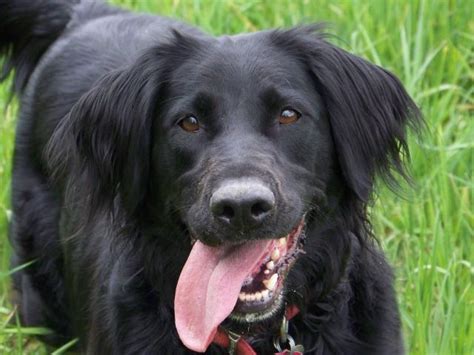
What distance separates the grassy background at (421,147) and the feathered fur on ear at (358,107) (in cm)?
27

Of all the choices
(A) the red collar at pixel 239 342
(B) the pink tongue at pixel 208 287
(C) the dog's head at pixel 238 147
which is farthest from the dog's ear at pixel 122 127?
(A) the red collar at pixel 239 342

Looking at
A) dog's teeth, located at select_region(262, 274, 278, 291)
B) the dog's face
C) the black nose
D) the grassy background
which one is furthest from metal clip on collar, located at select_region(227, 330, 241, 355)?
the grassy background

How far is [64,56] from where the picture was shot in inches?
182

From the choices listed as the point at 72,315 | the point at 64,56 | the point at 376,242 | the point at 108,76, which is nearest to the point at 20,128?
the point at 64,56

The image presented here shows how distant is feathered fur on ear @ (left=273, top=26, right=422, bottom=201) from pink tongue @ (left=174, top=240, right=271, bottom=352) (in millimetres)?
465

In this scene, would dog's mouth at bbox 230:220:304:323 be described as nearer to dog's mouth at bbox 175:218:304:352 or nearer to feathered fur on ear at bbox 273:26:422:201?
dog's mouth at bbox 175:218:304:352

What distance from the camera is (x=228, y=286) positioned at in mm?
3250

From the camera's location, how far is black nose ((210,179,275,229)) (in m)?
3.04

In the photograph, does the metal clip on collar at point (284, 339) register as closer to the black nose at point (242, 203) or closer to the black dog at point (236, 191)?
the black dog at point (236, 191)

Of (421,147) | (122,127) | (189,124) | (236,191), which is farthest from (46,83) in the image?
(236,191)

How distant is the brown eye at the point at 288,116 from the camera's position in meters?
3.37

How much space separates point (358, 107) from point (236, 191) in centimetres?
72

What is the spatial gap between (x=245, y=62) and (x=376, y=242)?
0.81 metres

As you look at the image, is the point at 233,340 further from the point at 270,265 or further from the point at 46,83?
the point at 46,83
